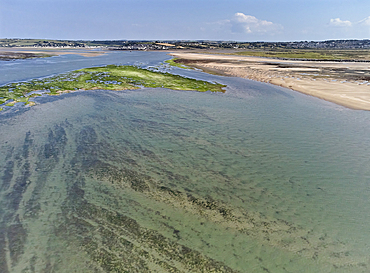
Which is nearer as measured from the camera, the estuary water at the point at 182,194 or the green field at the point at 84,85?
the estuary water at the point at 182,194

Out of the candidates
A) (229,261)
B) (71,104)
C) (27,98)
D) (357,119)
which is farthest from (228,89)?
(229,261)

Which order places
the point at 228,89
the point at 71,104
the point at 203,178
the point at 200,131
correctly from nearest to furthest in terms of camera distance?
the point at 203,178, the point at 200,131, the point at 71,104, the point at 228,89

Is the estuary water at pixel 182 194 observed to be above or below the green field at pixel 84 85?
below

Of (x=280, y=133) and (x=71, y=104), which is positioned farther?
(x=71, y=104)

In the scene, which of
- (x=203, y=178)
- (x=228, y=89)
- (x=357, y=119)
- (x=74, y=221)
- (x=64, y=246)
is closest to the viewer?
(x=64, y=246)

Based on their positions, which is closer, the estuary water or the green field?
the estuary water

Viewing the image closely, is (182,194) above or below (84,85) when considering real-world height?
below

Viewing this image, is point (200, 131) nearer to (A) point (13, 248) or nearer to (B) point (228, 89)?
(A) point (13, 248)

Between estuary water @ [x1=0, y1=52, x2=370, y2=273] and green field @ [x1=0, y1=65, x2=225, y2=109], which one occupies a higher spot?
green field @ [x1=0, y1=65, x2=225, y2=109]
